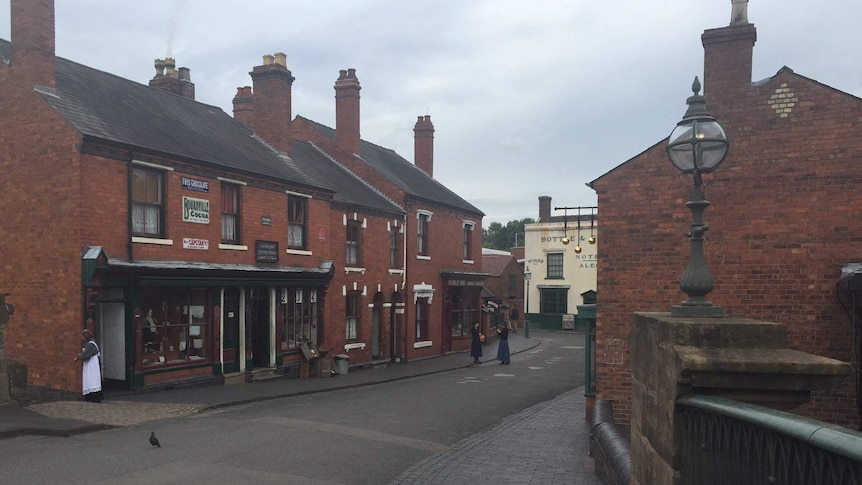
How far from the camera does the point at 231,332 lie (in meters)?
19.6

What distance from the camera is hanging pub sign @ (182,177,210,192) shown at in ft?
58.8

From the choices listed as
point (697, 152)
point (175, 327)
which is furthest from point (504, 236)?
point (697, 152)

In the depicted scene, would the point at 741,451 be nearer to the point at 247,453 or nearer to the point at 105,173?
the point at 247,453

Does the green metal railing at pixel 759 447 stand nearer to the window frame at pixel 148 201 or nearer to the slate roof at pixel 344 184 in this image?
the window frame at pixel 148 201

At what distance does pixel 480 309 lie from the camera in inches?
1438

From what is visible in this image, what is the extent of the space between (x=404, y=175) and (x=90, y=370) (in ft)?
69.9

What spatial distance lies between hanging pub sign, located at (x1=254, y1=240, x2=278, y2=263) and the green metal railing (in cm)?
1808

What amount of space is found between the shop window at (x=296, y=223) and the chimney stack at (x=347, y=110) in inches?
354

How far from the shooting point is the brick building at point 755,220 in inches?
400

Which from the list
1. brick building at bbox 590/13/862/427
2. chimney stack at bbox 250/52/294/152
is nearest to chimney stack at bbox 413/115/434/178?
chimney stack at bbox 250/52/294/152

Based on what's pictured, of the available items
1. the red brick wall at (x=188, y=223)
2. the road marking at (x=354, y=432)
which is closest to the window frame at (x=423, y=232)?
the red brick wall at (x=188, y=223)

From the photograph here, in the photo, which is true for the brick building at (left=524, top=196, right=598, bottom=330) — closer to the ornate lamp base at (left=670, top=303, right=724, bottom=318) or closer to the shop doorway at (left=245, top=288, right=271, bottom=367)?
the shop doorway at (left=245, top=288, right=271, bottom=367)

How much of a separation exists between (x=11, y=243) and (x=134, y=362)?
4.39m

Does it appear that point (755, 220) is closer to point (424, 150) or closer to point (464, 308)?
point (464, 308)
